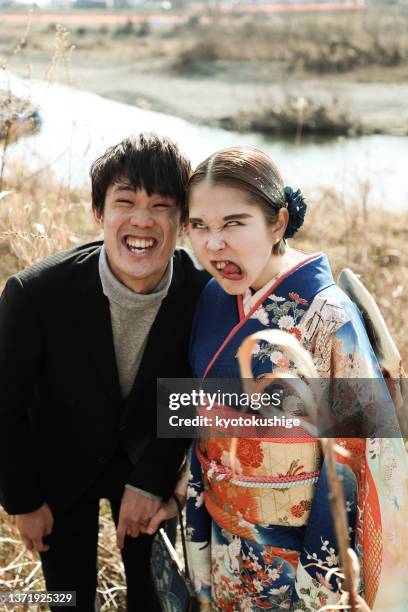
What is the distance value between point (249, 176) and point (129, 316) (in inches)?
19.5

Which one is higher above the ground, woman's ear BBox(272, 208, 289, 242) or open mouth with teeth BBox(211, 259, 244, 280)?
woman's ear BBox(272, 208, 289, 242)

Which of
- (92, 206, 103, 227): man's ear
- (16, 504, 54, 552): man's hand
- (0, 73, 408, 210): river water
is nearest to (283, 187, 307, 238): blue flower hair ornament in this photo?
(92, 206, 103, 227): man's ear

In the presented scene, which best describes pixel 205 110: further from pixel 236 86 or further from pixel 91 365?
pixel 91 365

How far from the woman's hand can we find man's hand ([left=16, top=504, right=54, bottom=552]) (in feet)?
0.80

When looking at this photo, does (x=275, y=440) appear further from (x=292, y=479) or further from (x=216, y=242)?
(x=216, y=242)

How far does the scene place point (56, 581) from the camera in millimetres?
2025

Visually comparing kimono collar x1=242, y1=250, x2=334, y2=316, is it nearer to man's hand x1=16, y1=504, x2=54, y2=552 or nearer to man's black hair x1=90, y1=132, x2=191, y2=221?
man's black hair x1=90, y1=132, x2=191, y2=221

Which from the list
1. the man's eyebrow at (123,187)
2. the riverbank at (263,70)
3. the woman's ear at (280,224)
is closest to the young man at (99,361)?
the man's eyebrow at (123,187)

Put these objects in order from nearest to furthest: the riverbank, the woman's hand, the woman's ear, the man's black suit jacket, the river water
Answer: the woman's ear < the man's black suit jacket < the woman's hand < the river water < the riverbank

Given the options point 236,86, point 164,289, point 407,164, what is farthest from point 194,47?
point 164,289

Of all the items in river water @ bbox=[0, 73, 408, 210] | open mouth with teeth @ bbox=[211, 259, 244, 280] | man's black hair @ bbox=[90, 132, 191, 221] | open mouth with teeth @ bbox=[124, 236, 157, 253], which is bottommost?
open mouth with teeth @ bbox=[211, 259, 244, 280]

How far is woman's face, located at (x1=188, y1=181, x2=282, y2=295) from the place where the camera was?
162 cm

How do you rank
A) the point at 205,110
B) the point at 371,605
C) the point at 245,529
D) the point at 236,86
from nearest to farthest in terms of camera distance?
the point at 371,605 → the point at 245,529 → the point at 205,110 → the point at 236,86

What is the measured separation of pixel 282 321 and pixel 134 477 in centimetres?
59
